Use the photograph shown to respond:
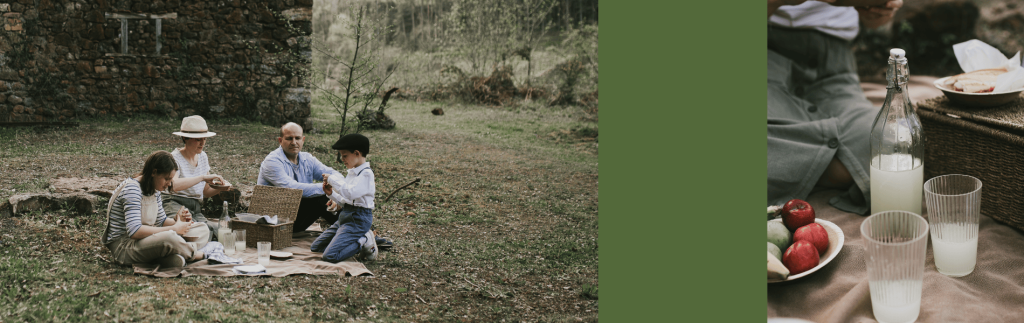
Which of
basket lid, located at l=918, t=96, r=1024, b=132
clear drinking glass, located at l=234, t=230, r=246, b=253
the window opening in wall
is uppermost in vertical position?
the window opening in wall

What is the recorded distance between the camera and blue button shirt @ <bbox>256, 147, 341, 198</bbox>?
9.53ft

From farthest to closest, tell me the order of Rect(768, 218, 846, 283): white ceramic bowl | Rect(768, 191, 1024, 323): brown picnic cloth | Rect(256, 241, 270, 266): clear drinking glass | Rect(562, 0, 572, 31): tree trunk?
Rect(562, 0, 572, 31): tree trunk → Rect(256, 241, 270, 266): clear drinking glass → Rect(768, 218, 846, 283): white ceramic bowl → Rect(768, 191, 1024, 323): brown picnic cloth

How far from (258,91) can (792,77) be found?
250 cm

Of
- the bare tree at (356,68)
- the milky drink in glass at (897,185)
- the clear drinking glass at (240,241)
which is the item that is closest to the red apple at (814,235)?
the milky drink in glass at (897,185)

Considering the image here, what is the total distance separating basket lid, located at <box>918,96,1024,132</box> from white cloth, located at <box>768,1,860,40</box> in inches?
24.0

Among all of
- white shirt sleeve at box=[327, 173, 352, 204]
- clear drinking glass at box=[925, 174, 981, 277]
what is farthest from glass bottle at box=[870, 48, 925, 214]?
white shirt sleeve at box=[327, 173, 352, 204]

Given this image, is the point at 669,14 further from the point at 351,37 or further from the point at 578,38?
the point at 351,37

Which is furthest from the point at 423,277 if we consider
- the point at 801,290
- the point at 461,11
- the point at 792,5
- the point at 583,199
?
the point at 792,5

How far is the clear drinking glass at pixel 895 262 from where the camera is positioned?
7.43ft

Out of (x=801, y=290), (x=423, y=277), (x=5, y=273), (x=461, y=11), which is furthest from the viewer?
(x=461, y=11)

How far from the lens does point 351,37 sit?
9.77 feet

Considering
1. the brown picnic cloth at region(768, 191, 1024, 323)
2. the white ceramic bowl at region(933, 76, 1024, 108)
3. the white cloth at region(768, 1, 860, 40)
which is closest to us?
the brown picnic cloth at region(768, 191, 1024, 323)

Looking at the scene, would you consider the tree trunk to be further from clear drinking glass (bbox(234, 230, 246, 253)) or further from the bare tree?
clear drinking glass (bbox(234, 230, 246, 253))

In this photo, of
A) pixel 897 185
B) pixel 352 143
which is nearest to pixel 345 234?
pixel 352 143
